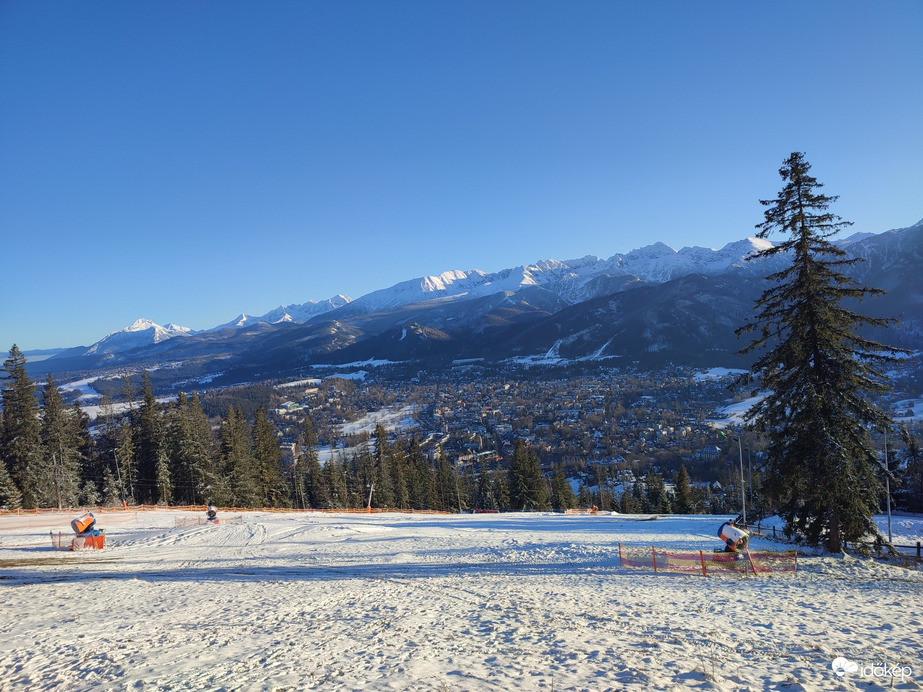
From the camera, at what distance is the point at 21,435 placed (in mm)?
43062

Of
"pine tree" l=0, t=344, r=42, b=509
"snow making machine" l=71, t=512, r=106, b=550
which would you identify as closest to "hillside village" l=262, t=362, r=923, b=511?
"pine tree" l=0, t=344, r=42, b=509

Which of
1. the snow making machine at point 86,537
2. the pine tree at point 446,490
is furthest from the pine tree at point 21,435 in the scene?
the pine tree at point 446,490

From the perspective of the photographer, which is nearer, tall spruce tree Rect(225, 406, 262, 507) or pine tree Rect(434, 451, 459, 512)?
tall spruce tree Rect(225, 406, 262, 507)

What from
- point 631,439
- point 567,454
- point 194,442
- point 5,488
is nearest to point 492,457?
point 567,454

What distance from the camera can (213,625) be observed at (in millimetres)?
12664

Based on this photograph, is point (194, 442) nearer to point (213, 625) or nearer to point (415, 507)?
point (415, 507)

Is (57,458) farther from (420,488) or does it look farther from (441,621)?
(441,621)

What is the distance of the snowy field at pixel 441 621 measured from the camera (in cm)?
924

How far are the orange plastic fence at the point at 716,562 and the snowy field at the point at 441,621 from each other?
27.8 inches

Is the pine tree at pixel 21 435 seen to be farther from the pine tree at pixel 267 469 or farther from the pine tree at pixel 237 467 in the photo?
the pine tree at pixel 267 469

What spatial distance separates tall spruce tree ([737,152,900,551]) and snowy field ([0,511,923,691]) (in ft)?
7.31

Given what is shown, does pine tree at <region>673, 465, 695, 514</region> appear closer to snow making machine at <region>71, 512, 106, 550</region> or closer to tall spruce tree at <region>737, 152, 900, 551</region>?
tall spruce tree at <region>737, 152, 900, 551</region>

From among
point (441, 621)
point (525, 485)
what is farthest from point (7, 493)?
point (525, 485)

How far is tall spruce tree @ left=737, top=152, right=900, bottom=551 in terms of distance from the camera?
1811 cm
